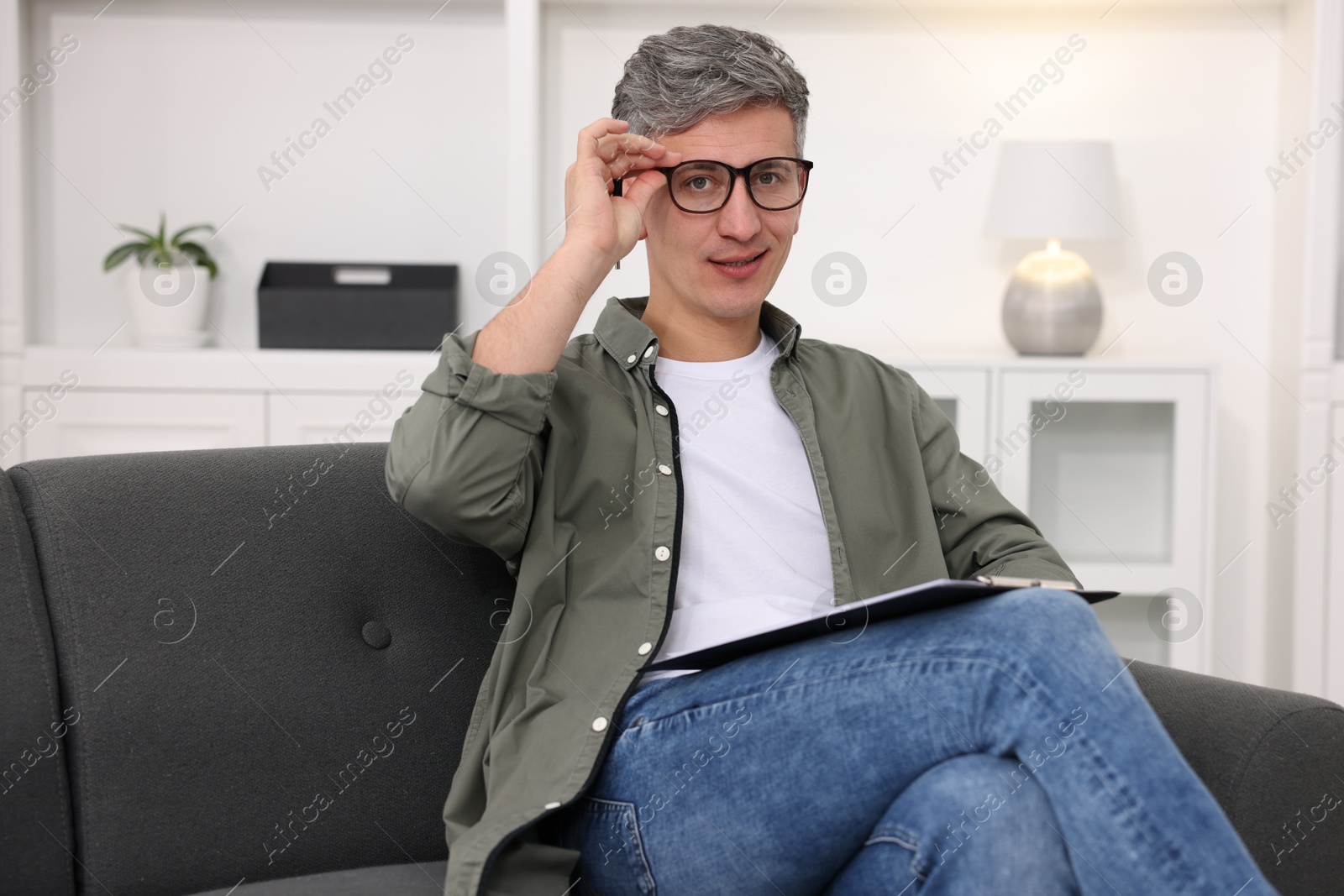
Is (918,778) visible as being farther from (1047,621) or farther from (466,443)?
(466,443)

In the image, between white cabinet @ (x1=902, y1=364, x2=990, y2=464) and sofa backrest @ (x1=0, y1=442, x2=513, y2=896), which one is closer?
sofa backrest @ (x1=0, y1=442, x2=513, y2=896)

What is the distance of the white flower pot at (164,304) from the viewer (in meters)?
2.61

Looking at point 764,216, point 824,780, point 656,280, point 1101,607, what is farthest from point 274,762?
point 1101,607

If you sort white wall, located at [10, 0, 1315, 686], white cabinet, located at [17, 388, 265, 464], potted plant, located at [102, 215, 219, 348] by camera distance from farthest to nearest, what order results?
1. white wall, located at [10, 0, 1315, 686]
2. potted plant, located at [102, 215, 219, 348]
3. white cabinet, located at [17, 388, 265, 464]

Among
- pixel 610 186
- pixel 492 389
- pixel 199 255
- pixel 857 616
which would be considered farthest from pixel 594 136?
pixel 199 255

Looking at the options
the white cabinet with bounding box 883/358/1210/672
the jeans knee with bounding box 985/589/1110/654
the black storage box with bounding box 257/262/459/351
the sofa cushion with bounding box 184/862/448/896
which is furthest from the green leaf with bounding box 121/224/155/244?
the jeans knee with bounding box 985/589/1110/654

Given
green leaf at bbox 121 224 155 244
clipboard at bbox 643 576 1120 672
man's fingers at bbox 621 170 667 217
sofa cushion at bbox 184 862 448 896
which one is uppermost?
green leaf at bbox 121 224 155 244

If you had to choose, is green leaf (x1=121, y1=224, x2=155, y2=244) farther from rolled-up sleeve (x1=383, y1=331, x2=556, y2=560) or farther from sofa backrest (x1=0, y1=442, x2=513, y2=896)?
rolled-up sleeve (x1=383, y1=331, x2=556, y2=560)

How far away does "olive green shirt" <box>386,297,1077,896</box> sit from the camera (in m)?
1.15

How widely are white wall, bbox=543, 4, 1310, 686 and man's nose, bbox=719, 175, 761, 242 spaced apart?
1367 millimetres

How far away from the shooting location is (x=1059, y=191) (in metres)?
2.57

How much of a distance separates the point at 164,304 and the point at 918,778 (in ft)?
7.18

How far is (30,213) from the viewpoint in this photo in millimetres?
2717

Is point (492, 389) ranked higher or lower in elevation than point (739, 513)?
higher
